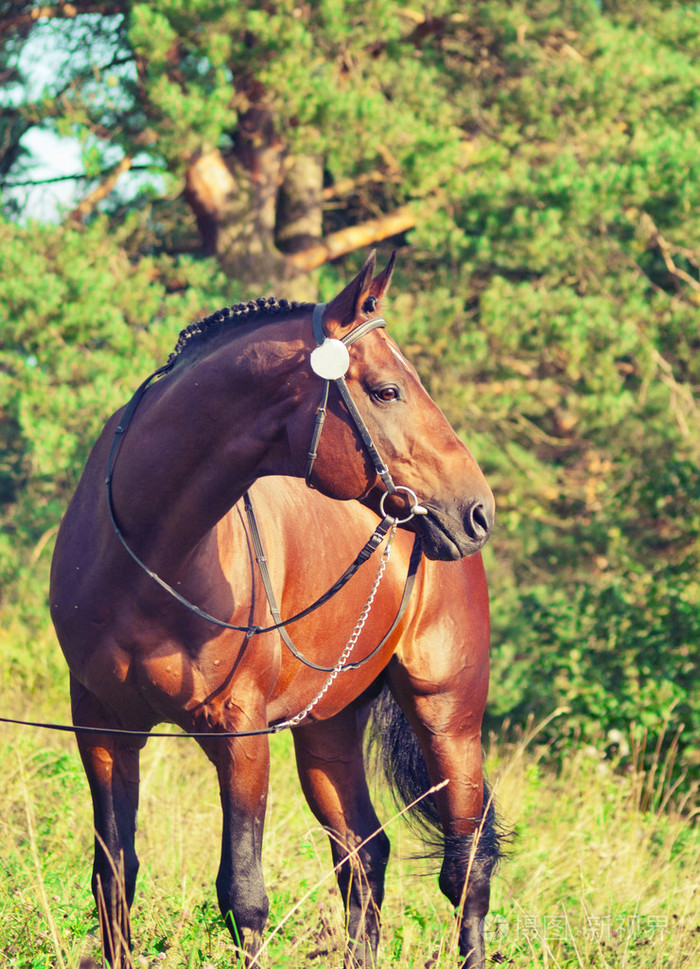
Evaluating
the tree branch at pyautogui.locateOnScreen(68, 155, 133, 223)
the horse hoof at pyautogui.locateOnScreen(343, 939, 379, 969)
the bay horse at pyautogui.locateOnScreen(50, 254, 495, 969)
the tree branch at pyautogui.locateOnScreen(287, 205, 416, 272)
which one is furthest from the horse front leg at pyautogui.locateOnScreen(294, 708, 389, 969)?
the tree branch at pyautogui.locateOnScreen(287, 205, 416, 272)

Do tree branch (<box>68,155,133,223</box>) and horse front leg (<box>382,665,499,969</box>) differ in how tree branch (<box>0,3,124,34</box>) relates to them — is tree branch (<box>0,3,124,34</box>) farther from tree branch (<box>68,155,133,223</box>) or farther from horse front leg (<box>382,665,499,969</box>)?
horse front leg (<box>382,665,499,969</box>)

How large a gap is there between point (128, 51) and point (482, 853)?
28.5 feet

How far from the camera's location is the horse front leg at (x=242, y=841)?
112 inches

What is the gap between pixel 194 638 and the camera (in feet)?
9.38

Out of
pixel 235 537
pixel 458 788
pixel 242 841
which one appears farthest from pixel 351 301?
pixel 458 788

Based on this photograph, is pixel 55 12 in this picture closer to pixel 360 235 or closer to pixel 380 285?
pixel 360 235

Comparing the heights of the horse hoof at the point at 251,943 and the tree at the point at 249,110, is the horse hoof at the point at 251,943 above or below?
below

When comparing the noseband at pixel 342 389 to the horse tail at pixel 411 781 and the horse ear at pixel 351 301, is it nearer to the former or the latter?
the horse ear at pixel 351 301

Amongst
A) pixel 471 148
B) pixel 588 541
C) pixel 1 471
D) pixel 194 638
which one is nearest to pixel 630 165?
pixel 471 148

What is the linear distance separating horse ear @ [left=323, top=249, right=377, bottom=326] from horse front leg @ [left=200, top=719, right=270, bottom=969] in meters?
1.24

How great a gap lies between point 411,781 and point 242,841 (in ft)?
4.83

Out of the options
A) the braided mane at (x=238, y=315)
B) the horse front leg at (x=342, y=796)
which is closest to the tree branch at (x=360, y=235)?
the horse front leg at (x=342, y=796)

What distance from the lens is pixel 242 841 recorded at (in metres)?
2.86

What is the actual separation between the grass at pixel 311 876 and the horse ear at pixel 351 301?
5.41 ft
